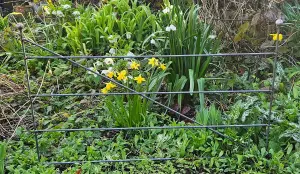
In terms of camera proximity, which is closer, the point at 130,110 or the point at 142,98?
the point at 130,110

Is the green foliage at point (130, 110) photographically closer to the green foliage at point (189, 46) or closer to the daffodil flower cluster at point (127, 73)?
the daffodil flower cluster at point (127, 73)

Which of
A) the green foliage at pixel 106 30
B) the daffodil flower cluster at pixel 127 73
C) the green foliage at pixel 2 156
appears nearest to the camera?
the green foliage at pixel 2 156

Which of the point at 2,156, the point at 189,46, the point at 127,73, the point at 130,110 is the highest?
the point at 189,46

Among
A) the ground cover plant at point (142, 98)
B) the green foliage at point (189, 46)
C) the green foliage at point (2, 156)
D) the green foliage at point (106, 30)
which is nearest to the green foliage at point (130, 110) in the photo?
the ground cover plant at point (142, 98)

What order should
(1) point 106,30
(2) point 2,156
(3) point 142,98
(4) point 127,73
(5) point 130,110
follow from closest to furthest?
(2) point 2,156 → (5) point 130,110 → (3) point 142,98 → (4) point 127,73 → (1) point 106,30

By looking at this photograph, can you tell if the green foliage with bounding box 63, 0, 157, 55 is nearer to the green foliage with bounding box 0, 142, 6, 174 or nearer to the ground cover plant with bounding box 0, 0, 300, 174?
the ground cover plant with bounding box 0, 0, 300, 174

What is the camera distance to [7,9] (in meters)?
A: 5.60

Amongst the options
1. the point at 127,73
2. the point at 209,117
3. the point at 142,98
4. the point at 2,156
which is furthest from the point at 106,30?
the point at 2,156

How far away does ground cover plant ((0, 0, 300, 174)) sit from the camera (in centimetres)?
312

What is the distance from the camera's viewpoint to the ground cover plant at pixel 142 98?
312 centimetres

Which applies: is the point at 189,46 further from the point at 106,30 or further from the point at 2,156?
the point at 2,156

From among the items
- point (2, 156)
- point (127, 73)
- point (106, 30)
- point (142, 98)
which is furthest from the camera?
point (106, 30)

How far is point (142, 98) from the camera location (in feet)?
11.7

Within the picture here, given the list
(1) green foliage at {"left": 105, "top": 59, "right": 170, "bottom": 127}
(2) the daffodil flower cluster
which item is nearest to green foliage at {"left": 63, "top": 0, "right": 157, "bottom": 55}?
(2) the daffodil flower cluster
